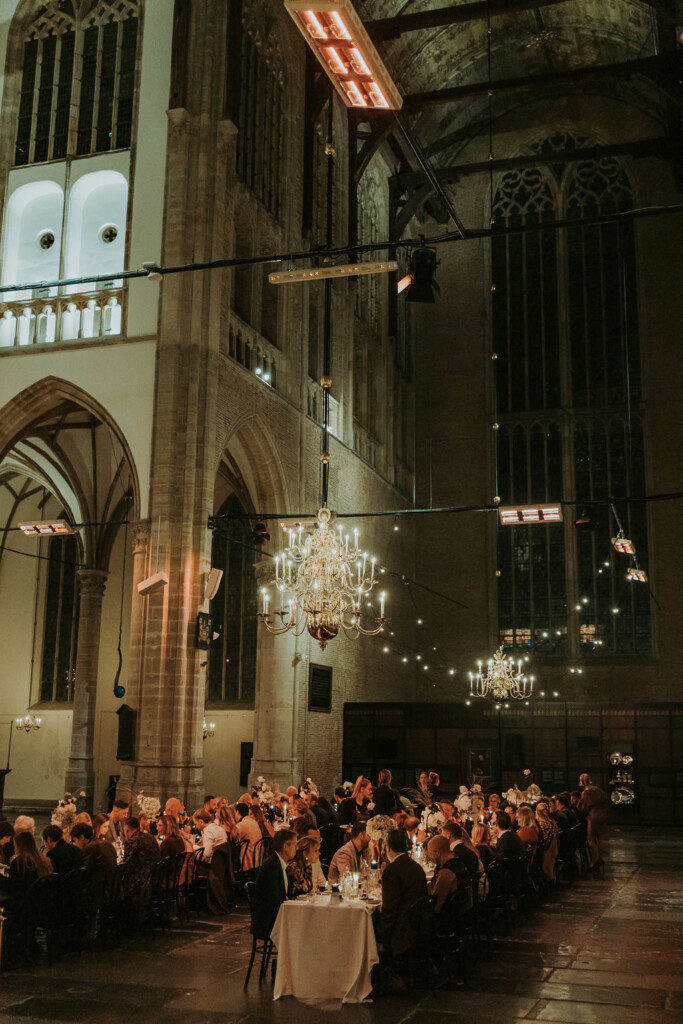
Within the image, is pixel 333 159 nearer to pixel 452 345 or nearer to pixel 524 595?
pixel 452 345

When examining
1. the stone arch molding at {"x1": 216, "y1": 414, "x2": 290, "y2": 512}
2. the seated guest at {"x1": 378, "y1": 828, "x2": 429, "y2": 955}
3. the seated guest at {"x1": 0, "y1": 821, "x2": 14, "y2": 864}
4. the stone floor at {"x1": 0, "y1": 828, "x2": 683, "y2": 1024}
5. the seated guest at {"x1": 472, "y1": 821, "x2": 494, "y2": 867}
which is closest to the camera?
the stone floor at {"x1": 0, "y1": 828, "x2": 683, "y2": 1024}

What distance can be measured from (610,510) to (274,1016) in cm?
2032

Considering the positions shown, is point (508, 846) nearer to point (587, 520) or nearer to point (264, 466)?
point (587, 520)

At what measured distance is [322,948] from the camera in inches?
267

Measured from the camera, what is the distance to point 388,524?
2448cm

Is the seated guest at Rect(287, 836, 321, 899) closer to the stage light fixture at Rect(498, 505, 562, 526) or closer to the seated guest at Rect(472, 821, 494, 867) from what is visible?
the seated guest at Rect(472, 821, 494, 867)

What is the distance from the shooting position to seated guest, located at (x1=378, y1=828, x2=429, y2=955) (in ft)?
22.7

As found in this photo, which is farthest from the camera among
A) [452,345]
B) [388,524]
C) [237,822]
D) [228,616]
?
[452,345]

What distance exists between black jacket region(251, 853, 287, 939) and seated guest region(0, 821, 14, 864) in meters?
2.82

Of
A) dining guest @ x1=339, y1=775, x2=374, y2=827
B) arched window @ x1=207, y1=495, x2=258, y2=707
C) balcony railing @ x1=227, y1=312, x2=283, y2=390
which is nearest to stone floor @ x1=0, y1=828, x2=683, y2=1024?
dining guest @ x1=339, y1=775, x2=374, y2=827

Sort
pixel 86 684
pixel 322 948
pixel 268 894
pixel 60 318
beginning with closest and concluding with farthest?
pixel 322 948, pixel 268 894, pixel 60 318, pixel 86 684

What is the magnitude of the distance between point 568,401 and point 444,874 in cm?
1997

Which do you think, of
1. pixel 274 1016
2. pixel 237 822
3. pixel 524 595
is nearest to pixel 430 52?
pixel 524 595

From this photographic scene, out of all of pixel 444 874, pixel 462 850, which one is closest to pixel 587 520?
pixel 462 850
